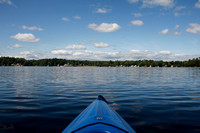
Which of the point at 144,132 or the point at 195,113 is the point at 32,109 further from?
the point at 195,113

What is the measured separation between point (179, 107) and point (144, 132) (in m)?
4.69

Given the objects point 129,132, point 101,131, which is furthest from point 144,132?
point 101,131

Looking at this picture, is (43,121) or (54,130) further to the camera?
(43,121)

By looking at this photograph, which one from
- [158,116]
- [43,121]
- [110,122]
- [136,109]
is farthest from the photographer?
[136,109]

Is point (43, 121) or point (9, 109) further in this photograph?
point (9, 109)

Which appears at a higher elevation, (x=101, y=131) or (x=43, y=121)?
(x=101, y=131)

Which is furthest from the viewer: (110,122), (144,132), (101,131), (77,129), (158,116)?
(158,116)

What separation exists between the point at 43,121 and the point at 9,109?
3105 mm

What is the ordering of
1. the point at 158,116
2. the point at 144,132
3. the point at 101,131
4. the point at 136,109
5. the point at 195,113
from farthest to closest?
the point at 136,109 → the point at 195,113 → the point at 158,116 → the point at 144,132 → the point at 101,131

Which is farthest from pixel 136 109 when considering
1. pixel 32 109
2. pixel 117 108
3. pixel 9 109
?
pixel 9 109

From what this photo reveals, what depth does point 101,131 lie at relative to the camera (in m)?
4.07

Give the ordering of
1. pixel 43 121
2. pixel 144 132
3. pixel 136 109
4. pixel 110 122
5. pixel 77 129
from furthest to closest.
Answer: pixel 136 109, pixel 43 121, pixel 144 132, pixel 110 122, pixel 77 129

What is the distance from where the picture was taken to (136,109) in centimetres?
890

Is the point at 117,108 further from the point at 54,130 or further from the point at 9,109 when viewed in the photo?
the point at 9,109
